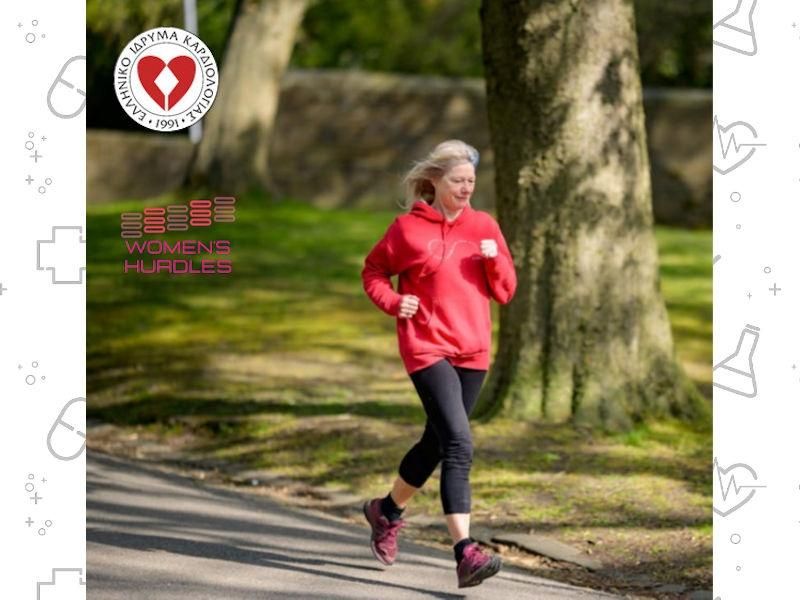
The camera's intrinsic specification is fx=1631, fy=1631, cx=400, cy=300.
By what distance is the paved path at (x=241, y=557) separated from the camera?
6645mm

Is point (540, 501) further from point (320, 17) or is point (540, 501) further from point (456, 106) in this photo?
point (320, 17)

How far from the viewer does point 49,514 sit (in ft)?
18.1

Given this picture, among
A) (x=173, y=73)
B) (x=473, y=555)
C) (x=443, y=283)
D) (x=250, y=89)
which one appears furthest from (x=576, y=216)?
(x=250, y=89)

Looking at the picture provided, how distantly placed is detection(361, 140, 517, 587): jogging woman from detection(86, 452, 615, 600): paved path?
423mm

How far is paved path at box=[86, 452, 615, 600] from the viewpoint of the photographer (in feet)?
21.8

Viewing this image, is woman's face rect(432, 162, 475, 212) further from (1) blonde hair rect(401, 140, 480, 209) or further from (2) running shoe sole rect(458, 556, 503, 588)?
(2) running shoe sole rect(458, 556, 503, 588)

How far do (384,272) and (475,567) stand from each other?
Result: 50.8 inches

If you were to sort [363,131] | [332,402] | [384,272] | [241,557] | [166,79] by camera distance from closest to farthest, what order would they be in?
1. [166,79]
2. [384,272]
3. [241,557]
4. [332,402]
5. [363,131]

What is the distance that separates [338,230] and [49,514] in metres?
13.3

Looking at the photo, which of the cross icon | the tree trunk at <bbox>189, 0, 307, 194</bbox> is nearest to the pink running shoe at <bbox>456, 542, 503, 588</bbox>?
the cross icon

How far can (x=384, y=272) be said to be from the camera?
6.82m
